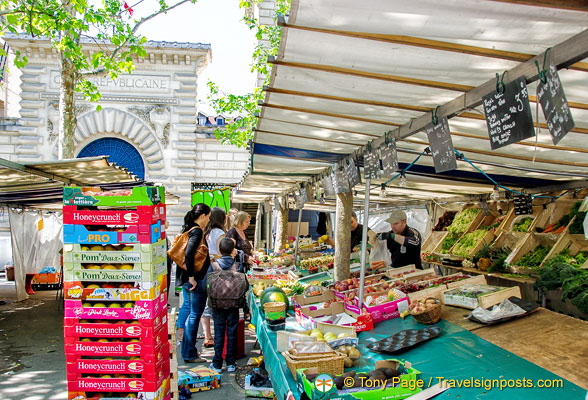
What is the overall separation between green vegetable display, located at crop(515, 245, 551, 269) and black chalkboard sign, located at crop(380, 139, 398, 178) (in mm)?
3557

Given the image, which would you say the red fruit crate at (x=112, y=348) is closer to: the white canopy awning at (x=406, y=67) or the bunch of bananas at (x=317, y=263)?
the white canopy awning at (x=406, y=67)

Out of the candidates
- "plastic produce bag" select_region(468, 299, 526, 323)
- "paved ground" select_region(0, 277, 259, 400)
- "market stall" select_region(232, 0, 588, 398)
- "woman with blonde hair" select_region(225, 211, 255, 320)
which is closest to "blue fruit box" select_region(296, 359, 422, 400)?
"market stall" select_region(232, 0, 588, 398)

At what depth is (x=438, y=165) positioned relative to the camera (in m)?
3.38

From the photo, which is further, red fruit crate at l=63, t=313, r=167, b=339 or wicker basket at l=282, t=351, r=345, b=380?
red fruit crate at l=63, t=313, r=167, b=339

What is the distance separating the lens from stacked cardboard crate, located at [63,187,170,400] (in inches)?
150

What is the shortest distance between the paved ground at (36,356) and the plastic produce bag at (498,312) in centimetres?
255

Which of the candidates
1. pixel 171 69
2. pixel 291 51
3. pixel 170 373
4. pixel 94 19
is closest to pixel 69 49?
pixel 94 19

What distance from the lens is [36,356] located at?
636cm

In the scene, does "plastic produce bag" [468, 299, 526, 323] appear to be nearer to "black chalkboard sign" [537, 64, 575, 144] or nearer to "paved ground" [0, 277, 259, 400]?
"black chalkboard sign" [537, 64, 575, 144]

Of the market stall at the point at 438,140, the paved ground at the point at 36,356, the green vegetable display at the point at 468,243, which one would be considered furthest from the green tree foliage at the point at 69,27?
the green vegetable display at the point at 468,243

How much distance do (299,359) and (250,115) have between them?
52.6 ft

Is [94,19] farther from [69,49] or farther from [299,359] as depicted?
[299,359]

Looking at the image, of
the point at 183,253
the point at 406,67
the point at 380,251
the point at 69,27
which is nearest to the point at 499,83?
the point at 406,67

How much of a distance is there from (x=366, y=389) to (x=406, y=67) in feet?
6.46
